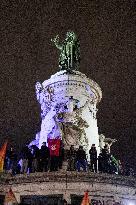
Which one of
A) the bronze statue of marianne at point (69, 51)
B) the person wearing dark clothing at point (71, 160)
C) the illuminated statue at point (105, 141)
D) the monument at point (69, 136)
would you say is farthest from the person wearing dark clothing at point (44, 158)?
the bronze statue of marianne at point (69, 51)

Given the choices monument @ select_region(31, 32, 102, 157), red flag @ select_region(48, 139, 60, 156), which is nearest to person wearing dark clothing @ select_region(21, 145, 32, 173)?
red flag @ select_region(48, 139, 60, 156)

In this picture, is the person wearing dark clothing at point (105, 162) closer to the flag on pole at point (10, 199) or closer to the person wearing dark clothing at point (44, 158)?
the person wearing dark clothing at point (44, 158)

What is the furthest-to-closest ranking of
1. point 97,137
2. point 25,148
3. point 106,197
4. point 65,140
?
point 97,137 → point 65,140 → point 25,148 → point 106,197

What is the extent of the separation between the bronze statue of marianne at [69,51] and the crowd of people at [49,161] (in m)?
14.4

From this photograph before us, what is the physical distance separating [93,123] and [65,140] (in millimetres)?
3933

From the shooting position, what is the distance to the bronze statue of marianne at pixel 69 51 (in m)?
39.6

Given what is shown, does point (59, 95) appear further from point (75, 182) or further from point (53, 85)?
point (75, 182)

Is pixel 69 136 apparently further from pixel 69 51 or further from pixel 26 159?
pixel 69 51

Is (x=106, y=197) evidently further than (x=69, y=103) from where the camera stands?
No

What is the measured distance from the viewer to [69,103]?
34.8 metres

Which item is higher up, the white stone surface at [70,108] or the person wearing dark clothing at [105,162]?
the white stone surface at [70,108]

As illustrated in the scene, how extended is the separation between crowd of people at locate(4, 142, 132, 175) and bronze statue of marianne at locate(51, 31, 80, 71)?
14435 millimetres

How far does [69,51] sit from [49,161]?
17269mm

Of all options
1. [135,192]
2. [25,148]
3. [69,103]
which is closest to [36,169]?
[25,148]
